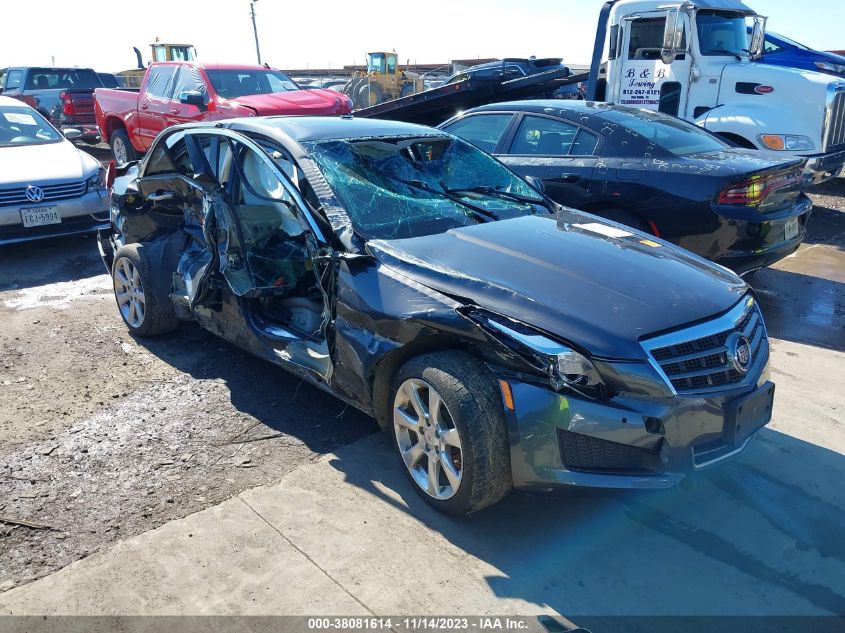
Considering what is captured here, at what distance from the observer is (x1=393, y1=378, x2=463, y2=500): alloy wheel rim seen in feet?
10.0

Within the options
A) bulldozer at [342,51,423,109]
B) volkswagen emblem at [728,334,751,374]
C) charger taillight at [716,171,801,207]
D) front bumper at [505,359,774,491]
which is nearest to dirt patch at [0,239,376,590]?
front bumper at [505,359,774,491]

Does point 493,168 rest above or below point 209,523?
above

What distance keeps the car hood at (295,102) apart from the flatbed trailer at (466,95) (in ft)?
1.93

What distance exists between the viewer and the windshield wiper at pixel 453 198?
13.4 feet

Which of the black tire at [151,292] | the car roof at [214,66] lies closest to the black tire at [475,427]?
the black tire at [151,292]

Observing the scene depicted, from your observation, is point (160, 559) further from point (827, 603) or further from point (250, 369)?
point (827, 603)

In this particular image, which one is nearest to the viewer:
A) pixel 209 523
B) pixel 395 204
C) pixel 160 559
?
pixel 160 559

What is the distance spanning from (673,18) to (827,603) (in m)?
7.75

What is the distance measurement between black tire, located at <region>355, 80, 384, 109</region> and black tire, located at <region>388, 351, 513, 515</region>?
71.6 feet

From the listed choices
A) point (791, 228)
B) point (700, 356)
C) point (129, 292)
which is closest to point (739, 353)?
point (700, 356)

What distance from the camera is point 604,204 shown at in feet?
19.9

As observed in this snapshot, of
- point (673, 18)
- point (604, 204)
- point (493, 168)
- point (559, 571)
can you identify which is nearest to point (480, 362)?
point (559, 571)

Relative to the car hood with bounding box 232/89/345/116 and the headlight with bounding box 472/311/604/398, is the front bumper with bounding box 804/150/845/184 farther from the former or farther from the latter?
the headlight with bounding box 472/311/604/398

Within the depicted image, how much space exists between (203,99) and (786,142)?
778cm
